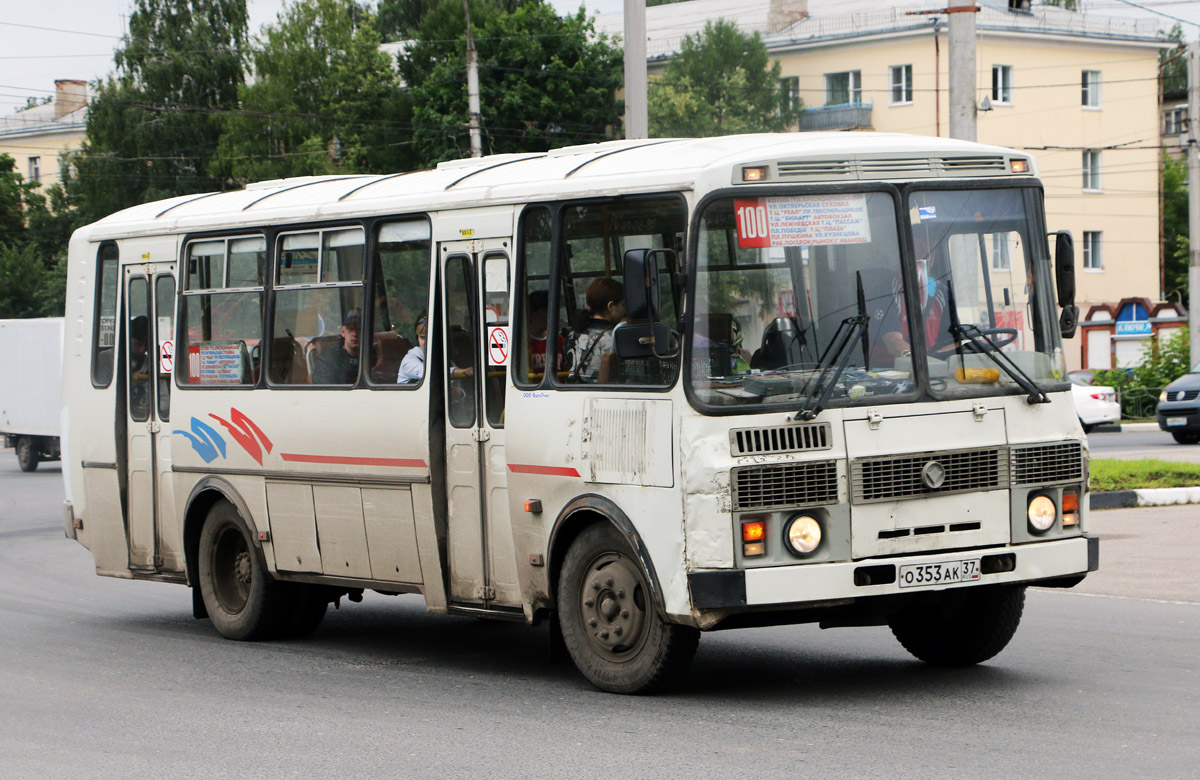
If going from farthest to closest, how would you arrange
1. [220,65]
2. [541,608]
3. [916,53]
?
[220,65] → [916,53] → [541,608]

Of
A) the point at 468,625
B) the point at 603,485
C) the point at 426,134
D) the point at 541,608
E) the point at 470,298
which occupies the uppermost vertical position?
the point at 426,134

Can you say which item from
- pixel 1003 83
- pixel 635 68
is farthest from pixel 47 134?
pixel 635 68

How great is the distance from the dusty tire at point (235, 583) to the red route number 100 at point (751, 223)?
479cm

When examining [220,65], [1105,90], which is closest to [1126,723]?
[1105,90]

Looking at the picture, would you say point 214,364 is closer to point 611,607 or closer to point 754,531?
point 611,607

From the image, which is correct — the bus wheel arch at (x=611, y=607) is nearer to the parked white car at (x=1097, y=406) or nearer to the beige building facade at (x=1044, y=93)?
the parked white car at (x=1097, y=406)

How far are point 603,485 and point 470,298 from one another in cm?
163

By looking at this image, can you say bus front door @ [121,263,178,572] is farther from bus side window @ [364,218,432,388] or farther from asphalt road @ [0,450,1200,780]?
bus side window @ [364,218,432,388]

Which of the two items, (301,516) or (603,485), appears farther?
(301,516)

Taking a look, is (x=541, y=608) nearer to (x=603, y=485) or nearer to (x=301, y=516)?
(x=603, y=485)

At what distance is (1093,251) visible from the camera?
62875 millimetres

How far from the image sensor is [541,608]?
8.95m

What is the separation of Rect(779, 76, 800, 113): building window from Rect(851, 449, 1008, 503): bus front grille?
56.3m

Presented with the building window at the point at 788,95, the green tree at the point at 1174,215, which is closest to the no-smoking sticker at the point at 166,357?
the building window at the point at 788,95
